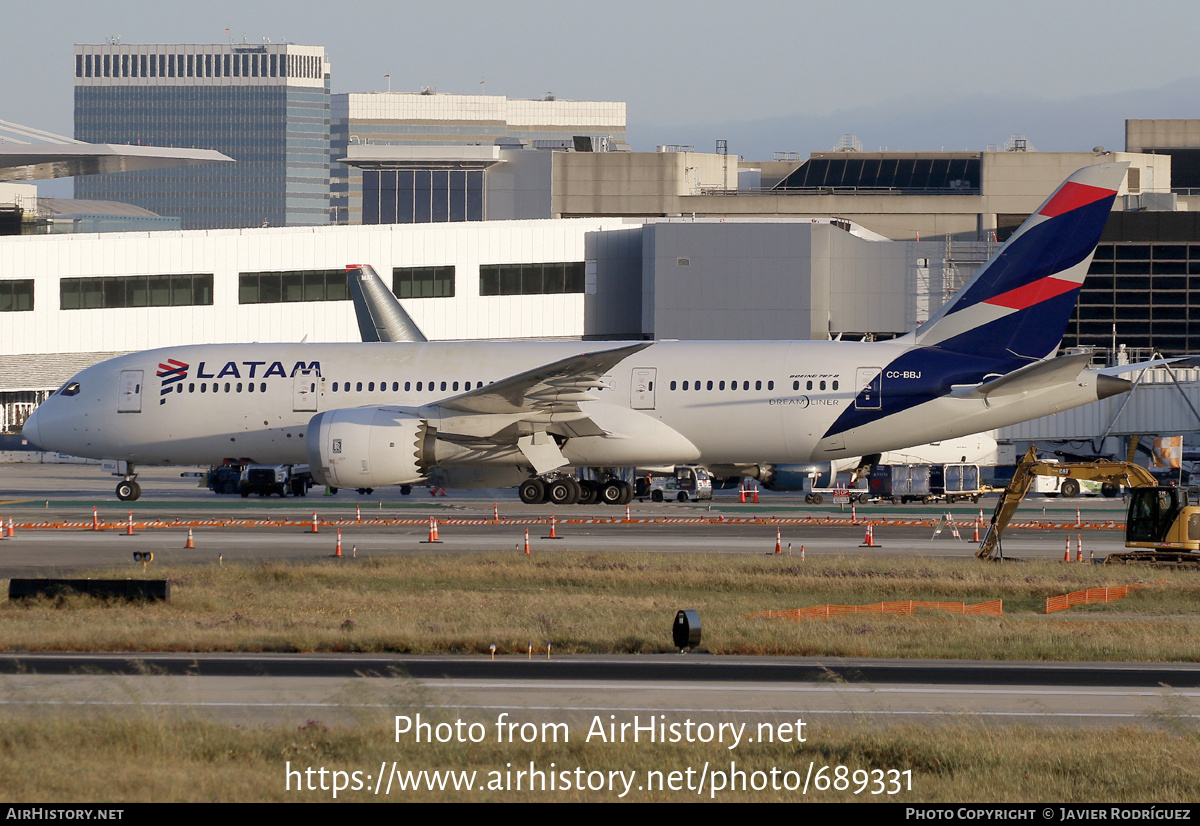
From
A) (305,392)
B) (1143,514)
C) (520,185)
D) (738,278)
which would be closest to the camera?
(1143,514)

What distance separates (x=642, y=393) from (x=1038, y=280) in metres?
10.8

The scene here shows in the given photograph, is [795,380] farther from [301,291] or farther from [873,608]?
[301,291]

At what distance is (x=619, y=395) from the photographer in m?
37.2

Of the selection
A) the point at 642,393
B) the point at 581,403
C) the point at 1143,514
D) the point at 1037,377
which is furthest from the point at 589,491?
the point at 1143,514

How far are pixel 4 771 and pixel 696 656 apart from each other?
9186 mm

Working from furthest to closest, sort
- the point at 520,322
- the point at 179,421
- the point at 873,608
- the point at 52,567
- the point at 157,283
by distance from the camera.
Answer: the point at 520,322, the point at 157,283, the point at 179,421, the point at 52,567, the point at 873,608

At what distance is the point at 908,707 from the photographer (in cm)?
1399

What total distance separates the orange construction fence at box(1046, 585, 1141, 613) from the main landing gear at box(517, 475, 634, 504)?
18.1 meters

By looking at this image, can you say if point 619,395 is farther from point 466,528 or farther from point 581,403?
point 466,528

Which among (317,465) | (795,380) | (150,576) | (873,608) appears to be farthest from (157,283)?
(873,608)

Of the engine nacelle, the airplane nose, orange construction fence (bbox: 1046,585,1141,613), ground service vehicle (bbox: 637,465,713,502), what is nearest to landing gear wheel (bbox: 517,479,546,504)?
the engine nacelle

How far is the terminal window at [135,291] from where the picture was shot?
2469 inches

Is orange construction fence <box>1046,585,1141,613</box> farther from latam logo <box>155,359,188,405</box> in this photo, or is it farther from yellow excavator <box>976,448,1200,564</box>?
latam logo <box>155,359,188,405</box>

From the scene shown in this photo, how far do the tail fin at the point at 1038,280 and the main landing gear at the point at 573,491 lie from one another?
34.2 ft
